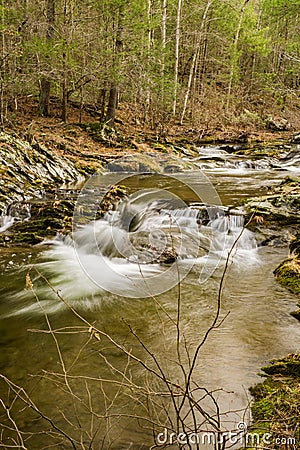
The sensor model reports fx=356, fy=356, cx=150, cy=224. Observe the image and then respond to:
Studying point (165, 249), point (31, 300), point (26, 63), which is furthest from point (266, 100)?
point (31, 300)

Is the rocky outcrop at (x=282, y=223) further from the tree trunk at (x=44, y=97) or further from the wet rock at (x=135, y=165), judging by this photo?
the tree trunk at (x=44, y=97)

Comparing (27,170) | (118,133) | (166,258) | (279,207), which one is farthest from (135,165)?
(166,258)

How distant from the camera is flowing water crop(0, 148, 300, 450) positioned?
121 inches

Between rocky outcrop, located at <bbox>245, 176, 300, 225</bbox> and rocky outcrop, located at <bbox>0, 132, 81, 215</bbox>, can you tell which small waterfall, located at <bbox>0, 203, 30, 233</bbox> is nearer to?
rocky outcrop, located at <bbox>0, 132, 81, 215</bbox>

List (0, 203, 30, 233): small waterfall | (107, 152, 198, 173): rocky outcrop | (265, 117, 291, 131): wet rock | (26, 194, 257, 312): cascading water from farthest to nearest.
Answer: (265, 117, 291, 131): wet rock
(107, 152, 198, 173): rocky outcrop
(0, 203, 30, 233): small waterfall
(26, 194, 257, 312): cascading water

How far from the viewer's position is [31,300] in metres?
5.27

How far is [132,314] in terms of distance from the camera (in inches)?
193

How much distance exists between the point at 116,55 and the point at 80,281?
36.7ft

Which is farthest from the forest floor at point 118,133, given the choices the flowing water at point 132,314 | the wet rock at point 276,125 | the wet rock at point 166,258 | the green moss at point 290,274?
the green moss at point 290,274

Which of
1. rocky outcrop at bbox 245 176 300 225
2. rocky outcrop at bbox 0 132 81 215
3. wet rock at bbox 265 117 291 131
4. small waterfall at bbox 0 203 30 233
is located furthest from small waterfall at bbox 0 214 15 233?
wet rock at bbox 265 117 291 131

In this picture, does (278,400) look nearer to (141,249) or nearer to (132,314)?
(132,314)

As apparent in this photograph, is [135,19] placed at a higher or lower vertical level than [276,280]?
higher

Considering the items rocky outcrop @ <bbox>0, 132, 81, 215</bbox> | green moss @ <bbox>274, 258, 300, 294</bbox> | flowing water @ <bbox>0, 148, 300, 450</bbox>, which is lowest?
flowing water @ <bbox>0, 148, 300, 450</bbox>

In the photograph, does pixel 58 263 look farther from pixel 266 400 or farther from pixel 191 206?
pixel 266 400
